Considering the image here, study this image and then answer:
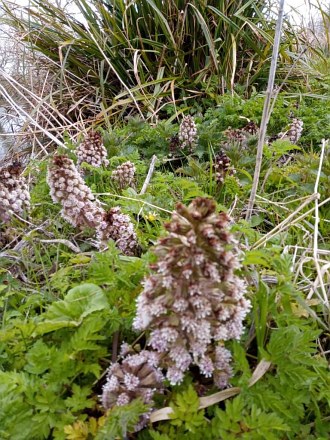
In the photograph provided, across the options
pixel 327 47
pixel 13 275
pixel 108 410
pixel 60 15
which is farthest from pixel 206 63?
pixel 108 410

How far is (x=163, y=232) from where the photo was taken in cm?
130

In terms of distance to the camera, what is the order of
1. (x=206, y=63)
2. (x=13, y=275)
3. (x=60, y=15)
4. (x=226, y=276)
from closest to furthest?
(x=226, y=276) → (x=13, y=275) → (x=206, y=63) → (x=60, y=15)

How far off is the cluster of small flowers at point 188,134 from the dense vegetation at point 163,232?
0.09 feet

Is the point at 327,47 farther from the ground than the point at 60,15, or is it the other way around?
the point at 60,15

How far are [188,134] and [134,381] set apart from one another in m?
1.89

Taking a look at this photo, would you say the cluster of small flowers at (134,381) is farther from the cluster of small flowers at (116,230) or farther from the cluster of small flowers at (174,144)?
the cluster of small flowers at (174,144)

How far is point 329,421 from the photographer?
3.67 ft

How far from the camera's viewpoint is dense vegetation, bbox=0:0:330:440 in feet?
3.34

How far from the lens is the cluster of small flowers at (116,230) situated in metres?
1.59

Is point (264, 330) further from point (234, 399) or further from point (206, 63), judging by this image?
point (206, 63)

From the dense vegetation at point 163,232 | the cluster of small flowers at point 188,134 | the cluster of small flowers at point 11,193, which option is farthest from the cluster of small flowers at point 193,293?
the cluster of small flowers at point 188,134

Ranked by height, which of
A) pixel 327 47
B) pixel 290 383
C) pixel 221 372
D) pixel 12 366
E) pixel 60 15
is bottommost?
pixel 327 47

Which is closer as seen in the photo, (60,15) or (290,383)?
(290,383)

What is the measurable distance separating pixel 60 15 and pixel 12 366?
3.65 metres
